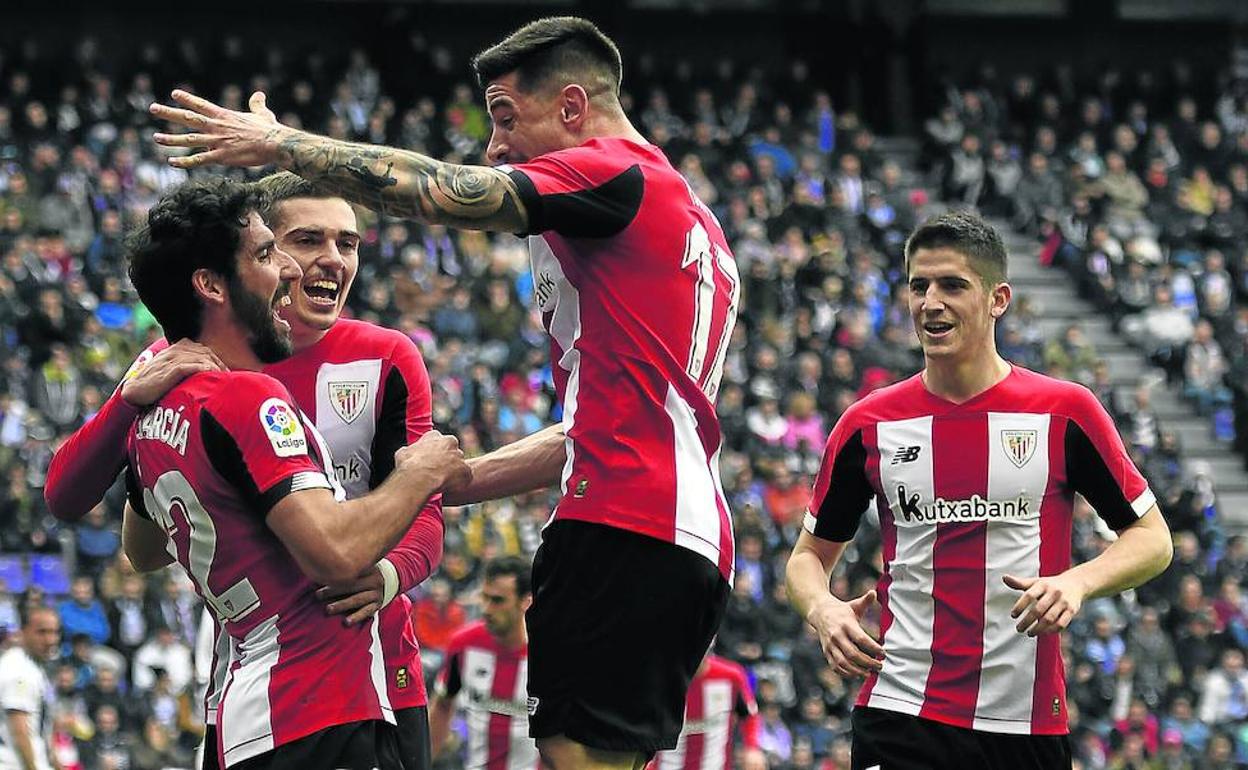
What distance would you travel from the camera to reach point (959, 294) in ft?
21.3

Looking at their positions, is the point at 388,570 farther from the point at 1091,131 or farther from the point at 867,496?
the point at 1091,131

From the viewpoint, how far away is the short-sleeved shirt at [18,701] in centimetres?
1076

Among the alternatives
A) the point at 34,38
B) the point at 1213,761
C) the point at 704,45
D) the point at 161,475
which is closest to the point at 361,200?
the point at 161,475

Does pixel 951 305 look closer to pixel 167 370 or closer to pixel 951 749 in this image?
pixel 951 749

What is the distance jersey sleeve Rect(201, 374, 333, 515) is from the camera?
4785mm

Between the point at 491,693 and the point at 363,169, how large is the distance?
15.5 feet

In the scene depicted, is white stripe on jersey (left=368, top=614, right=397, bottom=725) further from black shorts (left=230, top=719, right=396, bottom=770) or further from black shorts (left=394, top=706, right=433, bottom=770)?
black shorts (left=394, top=706, right=433, bottom=770)

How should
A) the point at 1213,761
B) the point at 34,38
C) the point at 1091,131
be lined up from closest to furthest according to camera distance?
the point at 1213,761, the point at 34,38, the point at 1091,131

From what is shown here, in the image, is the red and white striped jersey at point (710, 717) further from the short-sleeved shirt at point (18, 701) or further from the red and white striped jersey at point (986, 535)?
the short-sleeved shirt at point (18, 701)

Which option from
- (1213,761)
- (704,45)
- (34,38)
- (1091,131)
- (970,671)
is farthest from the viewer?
(704,45)

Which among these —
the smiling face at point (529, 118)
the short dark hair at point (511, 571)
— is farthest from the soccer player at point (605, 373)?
the short dark hair at point (511, 571)

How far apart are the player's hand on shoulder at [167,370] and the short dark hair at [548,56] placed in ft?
3.42

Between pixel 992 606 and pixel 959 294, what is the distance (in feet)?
3.22

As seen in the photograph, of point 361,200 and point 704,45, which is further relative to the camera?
point 704,45
